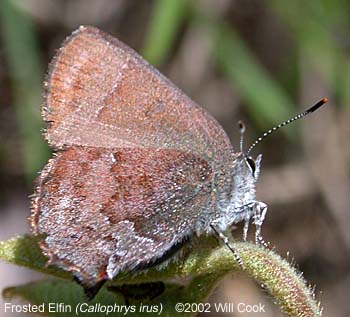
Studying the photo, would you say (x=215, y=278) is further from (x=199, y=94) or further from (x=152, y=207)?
(x=199, y=94)

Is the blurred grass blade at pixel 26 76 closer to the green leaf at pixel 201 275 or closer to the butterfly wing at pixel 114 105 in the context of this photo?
the butterfly wing at pixel 114 105

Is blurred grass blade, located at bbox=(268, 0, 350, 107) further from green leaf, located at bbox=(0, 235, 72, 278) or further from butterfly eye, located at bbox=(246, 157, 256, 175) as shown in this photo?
green leaf, located at bbox=(0, 235, 72, 278)

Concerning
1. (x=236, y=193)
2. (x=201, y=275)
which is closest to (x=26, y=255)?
(x=201, y=275)

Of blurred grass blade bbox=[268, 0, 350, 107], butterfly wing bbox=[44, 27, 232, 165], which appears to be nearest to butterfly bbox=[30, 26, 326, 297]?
butterfly wing bbox=[44, 27, 232, 165]

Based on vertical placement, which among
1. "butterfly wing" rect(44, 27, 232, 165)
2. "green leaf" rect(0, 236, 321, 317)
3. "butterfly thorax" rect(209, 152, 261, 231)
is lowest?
"green leaf" rect(0, 236, 321, 317)

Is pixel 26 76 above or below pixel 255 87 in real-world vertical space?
above

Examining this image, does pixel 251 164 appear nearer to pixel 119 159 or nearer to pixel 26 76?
pixel 119 159
